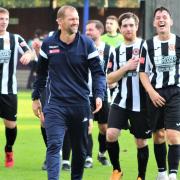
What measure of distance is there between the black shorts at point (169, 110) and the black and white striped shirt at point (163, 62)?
9 centimetres

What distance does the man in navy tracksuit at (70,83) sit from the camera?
870 cm

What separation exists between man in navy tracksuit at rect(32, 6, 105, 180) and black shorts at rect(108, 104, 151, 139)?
125 centimetres

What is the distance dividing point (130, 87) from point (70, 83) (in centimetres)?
154

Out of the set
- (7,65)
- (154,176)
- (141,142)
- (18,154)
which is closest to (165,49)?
(141,142)

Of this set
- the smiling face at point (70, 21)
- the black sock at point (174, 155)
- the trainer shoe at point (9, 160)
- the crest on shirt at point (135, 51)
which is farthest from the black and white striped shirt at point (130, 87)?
the trainer shoe at point (9, 160)

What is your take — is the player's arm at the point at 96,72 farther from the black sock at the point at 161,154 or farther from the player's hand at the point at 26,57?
the player's hand at the point at 26,57

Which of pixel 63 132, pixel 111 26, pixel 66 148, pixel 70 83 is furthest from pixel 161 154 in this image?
pixel 111 26

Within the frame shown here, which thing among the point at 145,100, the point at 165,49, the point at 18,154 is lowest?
the point at 18,154

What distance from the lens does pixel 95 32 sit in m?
11.5

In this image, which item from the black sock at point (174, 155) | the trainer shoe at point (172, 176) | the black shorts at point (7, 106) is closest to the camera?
the trainer shoe at point (172, 176)

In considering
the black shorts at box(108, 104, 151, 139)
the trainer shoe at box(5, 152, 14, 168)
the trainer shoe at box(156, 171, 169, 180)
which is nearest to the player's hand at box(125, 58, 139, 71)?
the black shorts at box(108, 104, 151, 139)

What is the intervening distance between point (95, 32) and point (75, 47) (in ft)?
9.19

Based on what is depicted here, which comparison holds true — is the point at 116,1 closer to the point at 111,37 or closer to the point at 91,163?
the point at 111,37

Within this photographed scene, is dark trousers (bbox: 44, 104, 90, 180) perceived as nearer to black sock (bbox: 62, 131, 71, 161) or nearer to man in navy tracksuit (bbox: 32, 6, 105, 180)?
man in navy tracksuit (bbox: 32, 6, 105, 180)
